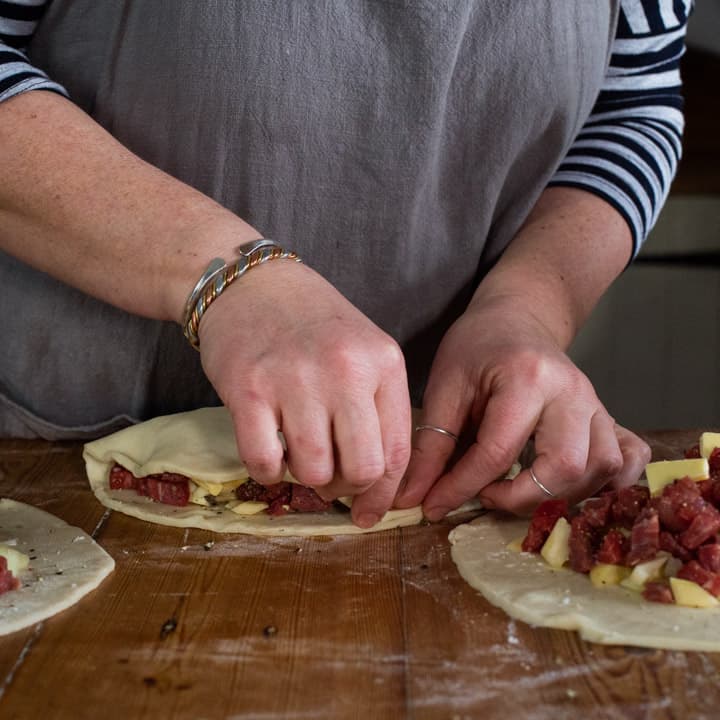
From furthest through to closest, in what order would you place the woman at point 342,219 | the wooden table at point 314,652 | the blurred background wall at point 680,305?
the blurred background wall at point 680,305 → the woman at point 342,219 → the wooden table at point 314,652

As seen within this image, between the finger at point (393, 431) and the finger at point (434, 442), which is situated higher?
the finger at point (393, 431)

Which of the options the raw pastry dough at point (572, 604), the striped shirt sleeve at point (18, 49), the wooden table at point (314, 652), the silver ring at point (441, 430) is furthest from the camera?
the silver ring at point (441, 430)

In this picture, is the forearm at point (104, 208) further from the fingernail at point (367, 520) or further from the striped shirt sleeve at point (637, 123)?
the striped shirt sleeve at point (637, 123)

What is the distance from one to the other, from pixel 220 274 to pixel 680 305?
2.97 m

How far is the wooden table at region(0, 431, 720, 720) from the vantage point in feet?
3.37

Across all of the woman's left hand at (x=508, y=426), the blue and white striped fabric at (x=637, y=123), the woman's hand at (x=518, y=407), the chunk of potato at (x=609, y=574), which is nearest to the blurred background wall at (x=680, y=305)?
the blue and white striped fabric at (x=637, y=123)

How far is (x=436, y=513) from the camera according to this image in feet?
4.88

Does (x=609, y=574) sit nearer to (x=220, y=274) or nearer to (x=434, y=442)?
(x=434, y=442)

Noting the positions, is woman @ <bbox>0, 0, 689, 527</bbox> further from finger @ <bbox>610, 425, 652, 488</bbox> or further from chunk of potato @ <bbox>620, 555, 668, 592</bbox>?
chunk of potato @ <bbox>620, 555, 668, 592</bbox>

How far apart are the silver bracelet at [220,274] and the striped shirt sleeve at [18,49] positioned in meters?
0.38

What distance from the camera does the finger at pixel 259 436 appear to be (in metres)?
1.20

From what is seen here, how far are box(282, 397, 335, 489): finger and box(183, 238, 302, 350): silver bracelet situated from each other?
0.18 meters

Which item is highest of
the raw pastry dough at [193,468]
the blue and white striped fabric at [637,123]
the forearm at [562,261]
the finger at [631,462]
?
the blue and white striped fabric at [637,123]

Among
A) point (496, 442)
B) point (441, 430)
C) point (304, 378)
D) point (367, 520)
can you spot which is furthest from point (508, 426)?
point (304, 378)
